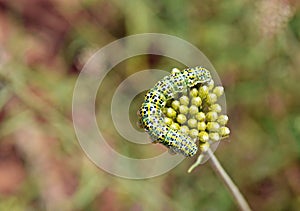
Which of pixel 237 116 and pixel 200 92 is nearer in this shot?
pixel 200 92

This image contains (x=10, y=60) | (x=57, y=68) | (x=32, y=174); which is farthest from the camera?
(x=57, y=68)

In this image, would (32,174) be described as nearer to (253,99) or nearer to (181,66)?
(181,66)

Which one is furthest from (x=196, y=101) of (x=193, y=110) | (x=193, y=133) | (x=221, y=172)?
(x=221, y=172)

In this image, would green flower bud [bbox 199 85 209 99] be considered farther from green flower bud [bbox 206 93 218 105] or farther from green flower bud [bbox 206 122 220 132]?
green flower bud [bbox 206 122 220 132]

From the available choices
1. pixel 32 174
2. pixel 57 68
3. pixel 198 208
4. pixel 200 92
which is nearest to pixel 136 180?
pixel 198 208

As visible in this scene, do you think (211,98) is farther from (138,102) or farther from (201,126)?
(138,102)

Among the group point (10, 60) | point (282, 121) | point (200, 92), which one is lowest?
point (282, 121)

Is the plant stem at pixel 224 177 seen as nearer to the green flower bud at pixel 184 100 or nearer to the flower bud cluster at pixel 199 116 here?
the flower bud cluster at pixel 199 116

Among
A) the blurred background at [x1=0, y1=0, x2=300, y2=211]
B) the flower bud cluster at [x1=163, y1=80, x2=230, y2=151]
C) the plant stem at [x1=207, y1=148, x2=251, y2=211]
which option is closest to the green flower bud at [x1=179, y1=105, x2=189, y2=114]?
the flower bud cluster at [x1=163, y1=80, x2=230, y2=151]
